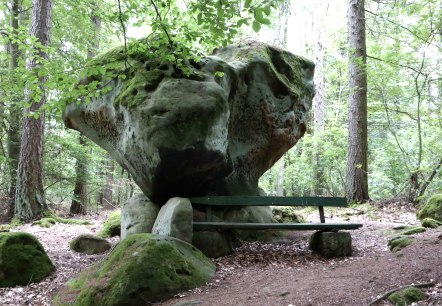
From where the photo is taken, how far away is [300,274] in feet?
15.7

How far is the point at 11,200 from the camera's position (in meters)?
11.4

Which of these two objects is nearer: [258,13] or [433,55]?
[258,13]

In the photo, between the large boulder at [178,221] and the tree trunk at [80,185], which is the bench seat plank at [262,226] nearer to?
the large boulder at [178,221]

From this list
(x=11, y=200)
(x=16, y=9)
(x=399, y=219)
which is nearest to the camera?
(x=399, y=219)

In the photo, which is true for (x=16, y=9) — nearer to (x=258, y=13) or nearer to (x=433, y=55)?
(x=258, y=13)

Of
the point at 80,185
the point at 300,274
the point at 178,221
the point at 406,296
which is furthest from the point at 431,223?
the point at 80,185

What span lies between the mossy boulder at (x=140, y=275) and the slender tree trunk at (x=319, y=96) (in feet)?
39.3

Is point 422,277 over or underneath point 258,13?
underneath

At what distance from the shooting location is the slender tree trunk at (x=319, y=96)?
1711cm

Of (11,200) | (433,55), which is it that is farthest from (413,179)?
(11,200)

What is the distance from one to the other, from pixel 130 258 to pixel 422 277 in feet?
11.0

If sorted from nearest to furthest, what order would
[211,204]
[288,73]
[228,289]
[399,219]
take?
1. [228,289]
2. [211,204]
3. [288,73]
4. [399,219]

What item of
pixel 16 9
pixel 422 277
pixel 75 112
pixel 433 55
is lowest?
pixel 422 277

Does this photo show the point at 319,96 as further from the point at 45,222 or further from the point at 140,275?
the point at 140,275
